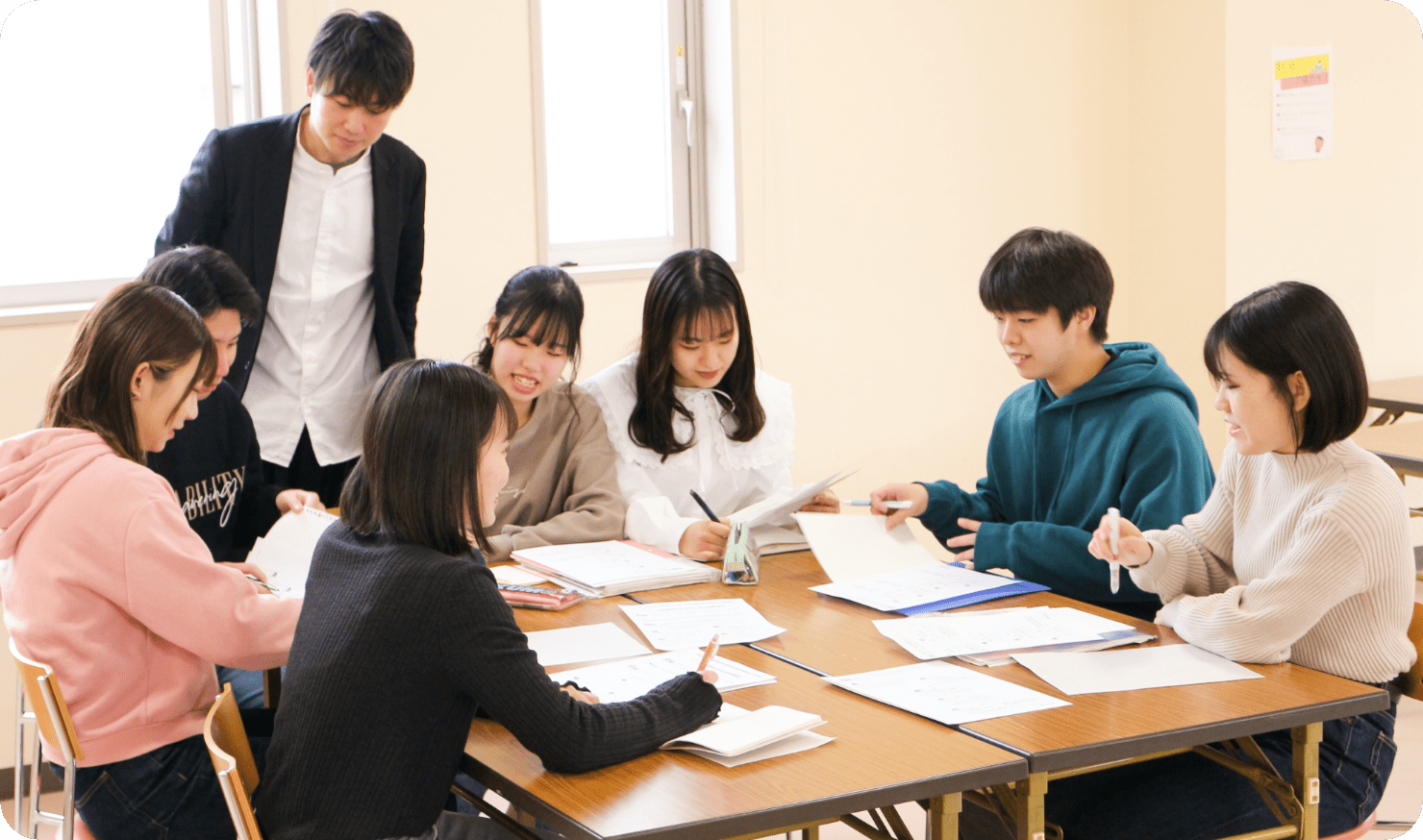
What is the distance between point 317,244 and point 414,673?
5.11 feet

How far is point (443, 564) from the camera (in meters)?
1.49

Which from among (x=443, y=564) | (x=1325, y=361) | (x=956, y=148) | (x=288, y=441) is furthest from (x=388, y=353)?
(x=956, y=148)

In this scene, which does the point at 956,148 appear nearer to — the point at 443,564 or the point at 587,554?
the point at 587,554

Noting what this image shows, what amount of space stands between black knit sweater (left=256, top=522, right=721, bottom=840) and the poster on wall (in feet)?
12.9

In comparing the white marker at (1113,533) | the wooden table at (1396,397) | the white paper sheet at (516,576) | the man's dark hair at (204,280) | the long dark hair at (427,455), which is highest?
the man's dark hair at (204,280)

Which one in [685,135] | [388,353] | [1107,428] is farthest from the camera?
[685,135]

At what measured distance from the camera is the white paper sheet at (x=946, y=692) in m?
1.64

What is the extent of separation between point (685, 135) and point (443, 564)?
3.04 m

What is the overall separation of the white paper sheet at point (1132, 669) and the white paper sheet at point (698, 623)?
415mm

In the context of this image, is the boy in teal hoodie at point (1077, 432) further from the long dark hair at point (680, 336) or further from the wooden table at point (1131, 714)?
the long dark hair at point (680, 336)

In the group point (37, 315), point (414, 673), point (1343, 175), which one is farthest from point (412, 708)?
point (1343, 175)

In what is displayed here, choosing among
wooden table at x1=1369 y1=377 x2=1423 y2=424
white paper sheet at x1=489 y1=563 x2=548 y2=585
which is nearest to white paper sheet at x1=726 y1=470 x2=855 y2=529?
white paper sheet at x1=489 y1=563 x2=548 y2=585

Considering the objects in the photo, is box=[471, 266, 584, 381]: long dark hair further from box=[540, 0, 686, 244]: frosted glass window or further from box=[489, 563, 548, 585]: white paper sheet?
box=[540, 0, 686, 244]: frosted glass window

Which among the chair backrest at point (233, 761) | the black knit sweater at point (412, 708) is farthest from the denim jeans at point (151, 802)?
the black knit sweater at point (412, 708)
